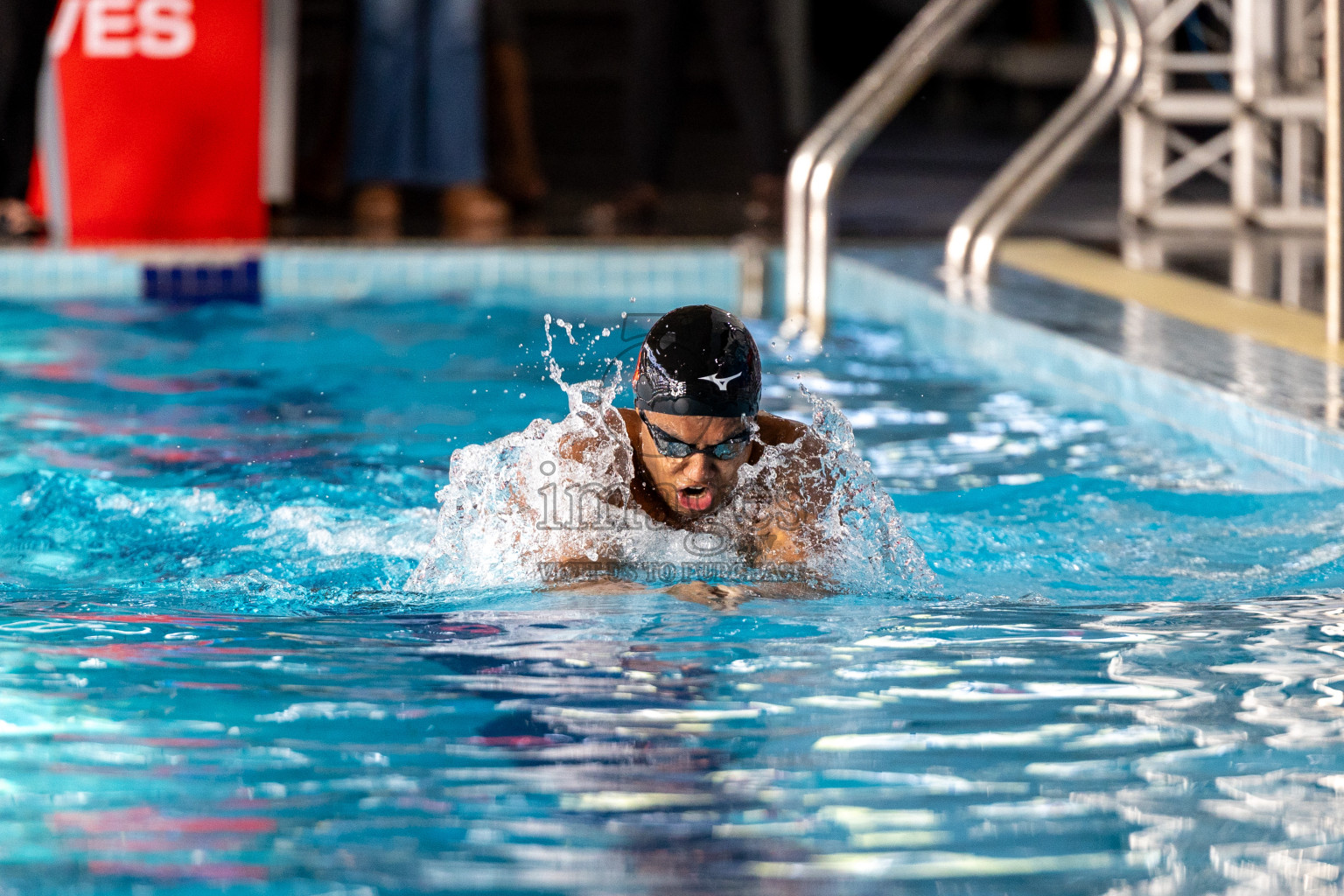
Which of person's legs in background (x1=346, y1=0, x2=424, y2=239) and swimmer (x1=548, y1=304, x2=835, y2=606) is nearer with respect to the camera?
swimmer (x1=548, y1=304, x2=835, y2=606)

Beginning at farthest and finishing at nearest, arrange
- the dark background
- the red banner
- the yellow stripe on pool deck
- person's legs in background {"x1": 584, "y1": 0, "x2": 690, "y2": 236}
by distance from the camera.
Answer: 1. the dark background
2. person's legs in background {"x1": 584, "y1": 0, "x2": 690, "y2": 236}
3. the red banner
4. the yellow stripe on pool deck

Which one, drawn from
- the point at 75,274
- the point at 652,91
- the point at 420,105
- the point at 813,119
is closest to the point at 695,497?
the point at 75,274

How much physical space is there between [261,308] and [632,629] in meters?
4.35

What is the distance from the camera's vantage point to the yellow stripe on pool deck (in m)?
5.24

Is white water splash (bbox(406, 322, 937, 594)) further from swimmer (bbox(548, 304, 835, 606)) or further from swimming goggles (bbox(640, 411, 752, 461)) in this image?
swimming goggles (bbox(640, 411, 752, 461))

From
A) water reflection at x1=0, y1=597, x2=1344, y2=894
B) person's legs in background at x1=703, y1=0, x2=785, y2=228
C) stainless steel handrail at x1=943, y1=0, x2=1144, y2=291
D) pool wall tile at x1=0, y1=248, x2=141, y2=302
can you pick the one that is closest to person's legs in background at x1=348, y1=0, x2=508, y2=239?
person's legs in background at x1=703, y1=0, x2=785, y2=228

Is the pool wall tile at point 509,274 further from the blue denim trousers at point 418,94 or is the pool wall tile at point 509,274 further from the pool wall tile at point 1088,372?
the blue denim trousers at point 418,94

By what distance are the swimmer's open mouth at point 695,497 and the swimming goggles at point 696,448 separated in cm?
6

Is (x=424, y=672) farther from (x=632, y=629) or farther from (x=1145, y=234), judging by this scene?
(x=1145, y=234)

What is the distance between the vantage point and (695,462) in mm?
2773

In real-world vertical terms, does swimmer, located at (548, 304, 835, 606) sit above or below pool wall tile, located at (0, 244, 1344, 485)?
below

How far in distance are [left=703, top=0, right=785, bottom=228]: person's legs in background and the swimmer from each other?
479 cm

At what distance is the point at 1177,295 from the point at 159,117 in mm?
4364

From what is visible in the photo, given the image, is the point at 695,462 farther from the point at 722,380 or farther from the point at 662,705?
the point at 662,705
